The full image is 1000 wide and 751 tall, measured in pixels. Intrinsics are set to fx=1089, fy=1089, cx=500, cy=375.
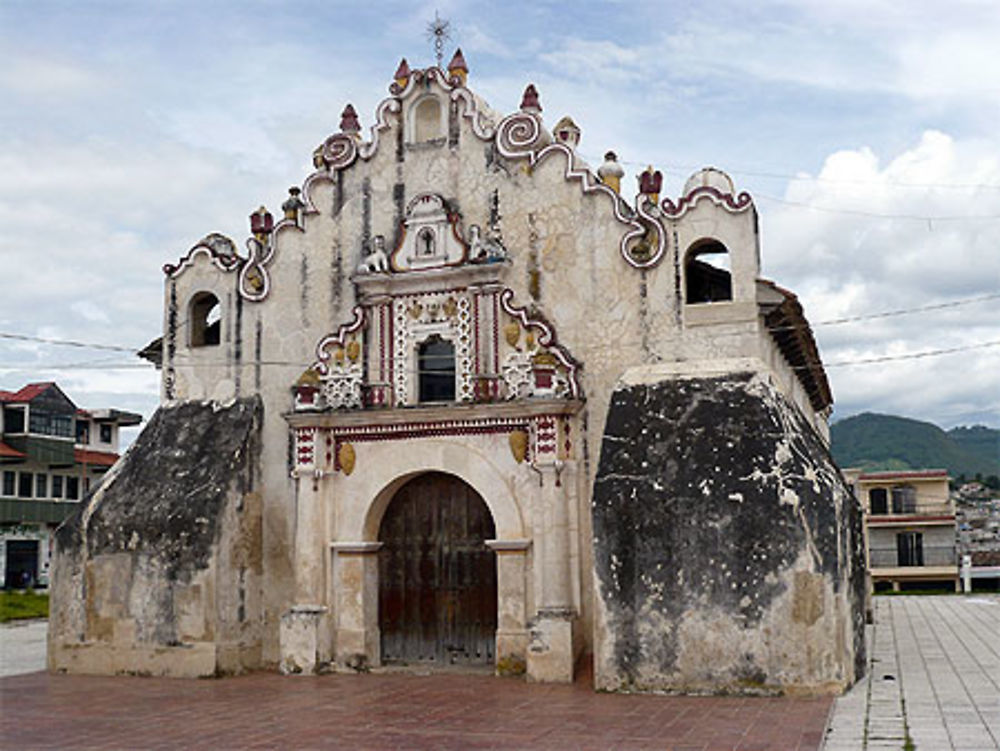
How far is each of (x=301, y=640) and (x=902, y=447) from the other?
158 m

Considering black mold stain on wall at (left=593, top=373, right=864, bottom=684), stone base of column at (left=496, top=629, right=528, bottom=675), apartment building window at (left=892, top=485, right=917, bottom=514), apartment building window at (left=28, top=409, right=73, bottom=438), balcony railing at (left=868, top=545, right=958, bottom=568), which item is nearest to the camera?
black mold stain on wall at (left=593, top=373, right=864, bottom=684)

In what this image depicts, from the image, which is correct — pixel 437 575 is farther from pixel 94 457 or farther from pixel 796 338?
pixel 94 457

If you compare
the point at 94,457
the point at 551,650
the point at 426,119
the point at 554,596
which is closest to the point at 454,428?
the point at 554,596

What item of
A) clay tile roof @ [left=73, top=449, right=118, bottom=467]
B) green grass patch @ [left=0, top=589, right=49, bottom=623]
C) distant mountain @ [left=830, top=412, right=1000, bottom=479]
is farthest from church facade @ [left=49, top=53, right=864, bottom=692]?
distant mountain @ [left=830, top=412, right=1000, bottom=479]

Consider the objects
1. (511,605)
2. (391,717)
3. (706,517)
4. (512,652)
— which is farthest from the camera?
(511,605)

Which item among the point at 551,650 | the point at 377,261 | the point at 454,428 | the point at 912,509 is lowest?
the point at 551,650

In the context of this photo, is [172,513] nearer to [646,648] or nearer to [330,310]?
[330,310]

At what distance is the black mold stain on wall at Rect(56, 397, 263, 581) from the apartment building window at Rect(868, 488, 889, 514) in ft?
113

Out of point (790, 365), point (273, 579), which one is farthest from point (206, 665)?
point (790, 365)

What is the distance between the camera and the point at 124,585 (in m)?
15.5

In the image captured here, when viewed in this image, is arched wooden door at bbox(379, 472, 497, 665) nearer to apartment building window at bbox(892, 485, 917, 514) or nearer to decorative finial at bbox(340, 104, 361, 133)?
decorative finial at bbox(340, 104, 361, 133)

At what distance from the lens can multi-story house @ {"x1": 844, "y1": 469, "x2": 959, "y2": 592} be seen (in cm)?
4334

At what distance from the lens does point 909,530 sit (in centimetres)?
4384

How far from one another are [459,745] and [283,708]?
310 cm
